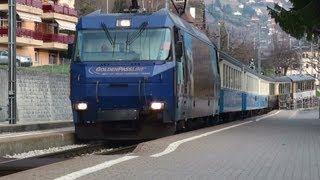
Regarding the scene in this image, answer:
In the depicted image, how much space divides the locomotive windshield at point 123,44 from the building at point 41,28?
43457 mm

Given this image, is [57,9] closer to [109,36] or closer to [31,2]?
[31,2]

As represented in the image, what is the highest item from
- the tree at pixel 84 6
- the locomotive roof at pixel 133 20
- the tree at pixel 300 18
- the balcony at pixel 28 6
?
the tree at pixel 84 6

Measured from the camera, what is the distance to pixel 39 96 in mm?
36469

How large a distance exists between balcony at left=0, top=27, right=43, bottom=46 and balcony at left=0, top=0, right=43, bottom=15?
6.52 ft

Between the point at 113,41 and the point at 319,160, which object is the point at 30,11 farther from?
the point at 319,160

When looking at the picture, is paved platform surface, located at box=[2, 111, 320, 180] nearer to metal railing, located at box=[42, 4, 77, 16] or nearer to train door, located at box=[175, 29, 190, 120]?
train door, located at box=[175, 29, 190, 120]

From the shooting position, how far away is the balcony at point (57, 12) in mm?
70438

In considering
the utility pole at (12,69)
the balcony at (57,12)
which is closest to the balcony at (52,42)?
the balcony at (57,12)

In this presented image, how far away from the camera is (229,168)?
11.0 metres

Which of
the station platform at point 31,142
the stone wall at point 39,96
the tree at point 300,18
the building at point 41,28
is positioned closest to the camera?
the station platform at point 31,142

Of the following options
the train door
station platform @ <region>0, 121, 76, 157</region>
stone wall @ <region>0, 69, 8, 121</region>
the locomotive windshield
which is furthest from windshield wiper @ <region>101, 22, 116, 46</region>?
stone wall @ <region>0, 69, 8, 121</region>

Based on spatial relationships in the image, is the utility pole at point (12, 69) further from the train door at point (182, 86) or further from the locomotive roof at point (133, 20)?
the train door at point (182, 86)

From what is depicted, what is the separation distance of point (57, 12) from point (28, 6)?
7382 mm

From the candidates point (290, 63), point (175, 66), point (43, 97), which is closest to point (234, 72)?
point (43, 97)
